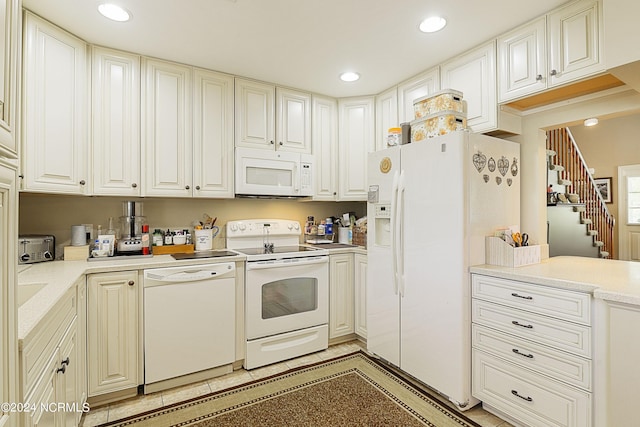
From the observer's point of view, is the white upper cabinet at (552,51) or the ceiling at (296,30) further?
the ceiling at (296,30)

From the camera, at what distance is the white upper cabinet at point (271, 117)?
2.90m

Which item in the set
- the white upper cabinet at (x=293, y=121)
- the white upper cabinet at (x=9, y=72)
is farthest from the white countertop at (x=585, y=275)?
the white upper cabinet at (x=9, y=72)

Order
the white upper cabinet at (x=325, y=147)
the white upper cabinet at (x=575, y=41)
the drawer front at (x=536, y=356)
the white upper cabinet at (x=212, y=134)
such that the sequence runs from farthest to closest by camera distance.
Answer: the white upper cabinet at (x=325, y=147) → the white upper cabinet at (x=212, y=134) → the white upper cabinet at (x=575, y=41) → the drawer front at (x=536, y=356)

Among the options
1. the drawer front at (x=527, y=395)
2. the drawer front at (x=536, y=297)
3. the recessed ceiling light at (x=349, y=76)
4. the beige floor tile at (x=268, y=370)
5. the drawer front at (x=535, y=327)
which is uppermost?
the recessed ceiling light at (x=349, y=76)

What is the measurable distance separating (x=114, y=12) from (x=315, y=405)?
2790 mm

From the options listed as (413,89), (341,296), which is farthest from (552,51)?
(341,296)

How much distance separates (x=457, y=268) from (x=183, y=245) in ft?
7.09

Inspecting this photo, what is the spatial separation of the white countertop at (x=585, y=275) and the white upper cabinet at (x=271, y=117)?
199cm

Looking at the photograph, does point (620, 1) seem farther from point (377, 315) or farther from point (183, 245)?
point (183, 245)

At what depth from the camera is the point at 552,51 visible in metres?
1.98

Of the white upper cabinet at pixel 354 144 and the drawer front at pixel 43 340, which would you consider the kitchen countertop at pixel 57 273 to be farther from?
the white upper cabinet at pixel 354 144

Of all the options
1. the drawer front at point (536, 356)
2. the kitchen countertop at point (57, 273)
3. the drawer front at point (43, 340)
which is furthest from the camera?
the drawer front at point (536, 356)

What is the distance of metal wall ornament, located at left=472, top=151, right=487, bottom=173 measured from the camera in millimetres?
2117

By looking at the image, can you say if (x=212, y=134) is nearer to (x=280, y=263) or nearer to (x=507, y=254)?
(x=280, y=263)
